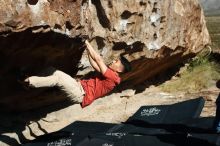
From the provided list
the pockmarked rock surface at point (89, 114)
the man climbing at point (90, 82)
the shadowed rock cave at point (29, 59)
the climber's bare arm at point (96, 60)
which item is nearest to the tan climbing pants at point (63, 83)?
the man climbing at point (90, 82)

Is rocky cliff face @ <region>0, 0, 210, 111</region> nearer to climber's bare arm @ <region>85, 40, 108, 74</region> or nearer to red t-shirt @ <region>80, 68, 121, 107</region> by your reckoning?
climber's bare arm @ <region>85, 40, 108, 74</region>

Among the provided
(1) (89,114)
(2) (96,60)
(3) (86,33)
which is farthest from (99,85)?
(1) (89,114)

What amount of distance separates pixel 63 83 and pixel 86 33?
0.72m

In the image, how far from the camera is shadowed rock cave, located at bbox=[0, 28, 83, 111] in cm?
632

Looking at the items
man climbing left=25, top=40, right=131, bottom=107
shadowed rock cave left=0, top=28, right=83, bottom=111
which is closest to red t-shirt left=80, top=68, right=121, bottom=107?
man climbing left=25, top=40, right=131, bottom=107

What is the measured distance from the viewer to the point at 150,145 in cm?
692

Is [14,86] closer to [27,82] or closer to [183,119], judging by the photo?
[27,82]

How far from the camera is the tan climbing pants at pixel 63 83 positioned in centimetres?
666

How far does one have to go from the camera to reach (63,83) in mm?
6910

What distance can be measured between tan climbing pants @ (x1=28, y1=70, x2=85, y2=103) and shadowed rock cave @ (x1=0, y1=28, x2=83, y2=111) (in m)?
0.24

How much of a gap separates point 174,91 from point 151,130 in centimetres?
393

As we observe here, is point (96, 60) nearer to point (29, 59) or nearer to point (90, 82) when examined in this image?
point (90, 82)

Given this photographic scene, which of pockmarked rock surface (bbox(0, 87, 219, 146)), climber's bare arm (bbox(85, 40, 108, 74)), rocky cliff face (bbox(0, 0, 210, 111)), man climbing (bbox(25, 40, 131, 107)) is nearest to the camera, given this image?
rocky cliff face (bbox(0, 0, 210, 111))

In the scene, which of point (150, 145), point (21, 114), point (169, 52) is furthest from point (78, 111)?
point (150, 145)
